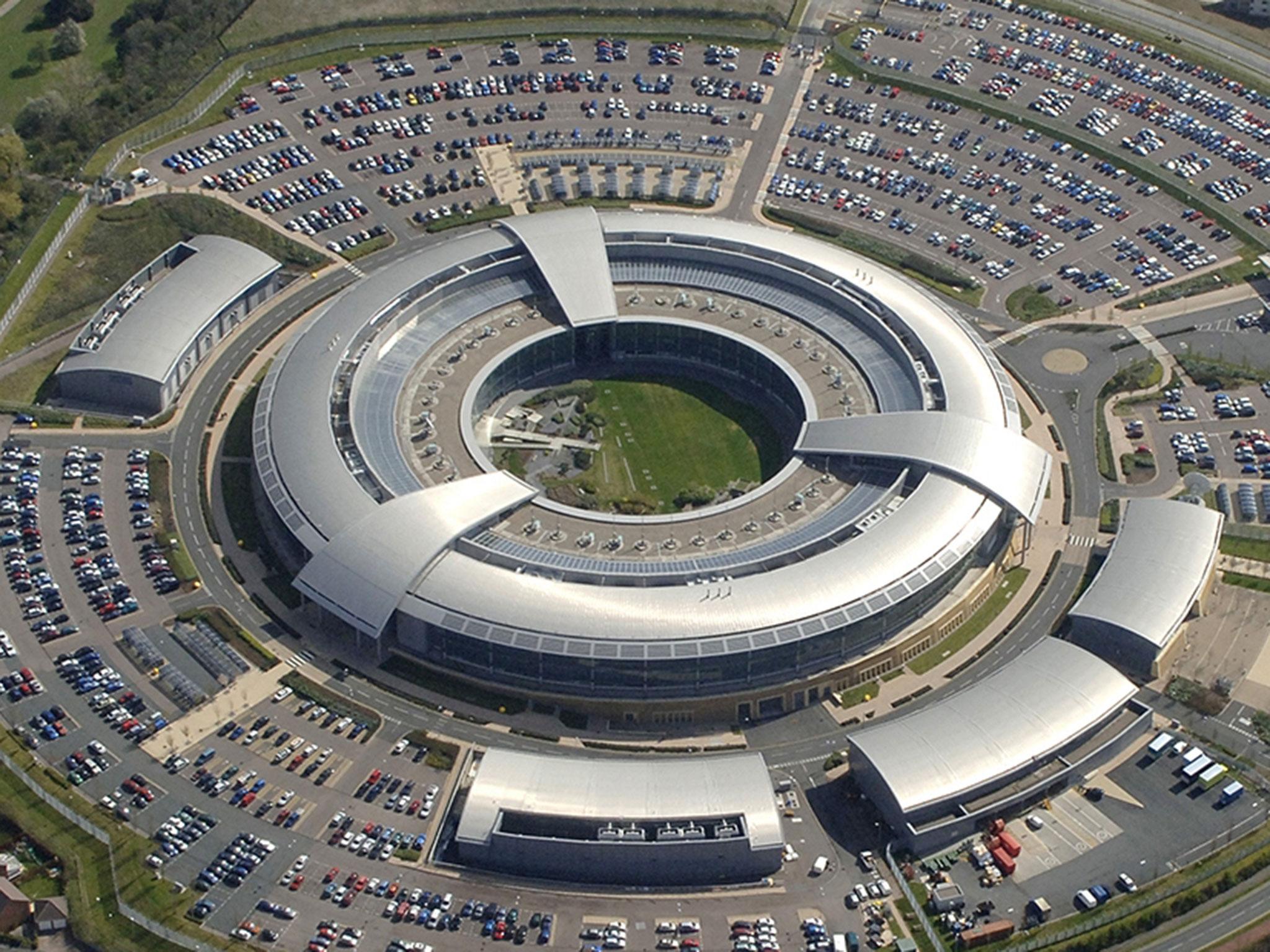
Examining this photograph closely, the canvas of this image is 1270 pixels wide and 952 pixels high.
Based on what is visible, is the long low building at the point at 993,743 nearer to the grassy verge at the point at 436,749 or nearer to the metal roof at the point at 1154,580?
the metal roof at the point at 1154,580

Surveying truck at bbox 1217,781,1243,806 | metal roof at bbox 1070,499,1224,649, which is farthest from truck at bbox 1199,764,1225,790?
metal roof at bbox 1070,499,1224,649

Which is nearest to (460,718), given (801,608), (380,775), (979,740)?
(380,775)

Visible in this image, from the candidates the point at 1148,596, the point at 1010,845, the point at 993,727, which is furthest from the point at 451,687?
the point at 1148,596

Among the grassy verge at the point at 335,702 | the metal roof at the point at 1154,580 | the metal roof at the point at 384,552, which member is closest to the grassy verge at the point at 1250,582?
the metal roof at the point at 1154,580

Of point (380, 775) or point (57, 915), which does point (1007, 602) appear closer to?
point (380, 775)

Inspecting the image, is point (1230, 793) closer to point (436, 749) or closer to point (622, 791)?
point (622, 791)
